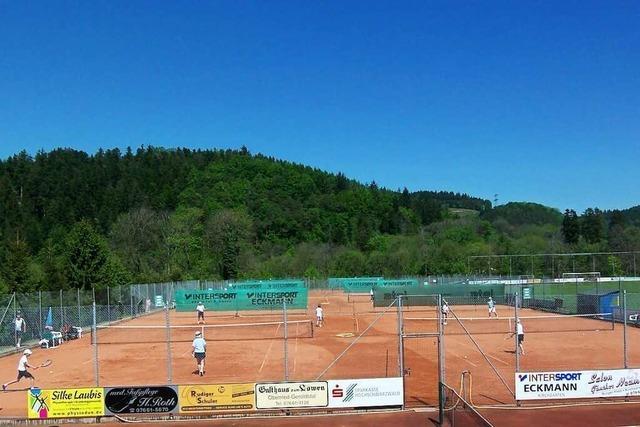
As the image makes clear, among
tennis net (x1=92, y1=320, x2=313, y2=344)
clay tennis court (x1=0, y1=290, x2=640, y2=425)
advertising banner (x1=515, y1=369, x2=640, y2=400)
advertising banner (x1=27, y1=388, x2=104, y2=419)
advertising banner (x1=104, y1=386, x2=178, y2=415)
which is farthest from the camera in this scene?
tennis net (x1=92, y1=320, x2=313, y2=344)

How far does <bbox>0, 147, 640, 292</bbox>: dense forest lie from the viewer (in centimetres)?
10406

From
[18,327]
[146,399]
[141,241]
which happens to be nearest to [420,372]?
[146,399]

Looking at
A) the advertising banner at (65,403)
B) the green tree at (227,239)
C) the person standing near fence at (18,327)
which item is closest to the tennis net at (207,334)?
the person standing near fence at (18,327)

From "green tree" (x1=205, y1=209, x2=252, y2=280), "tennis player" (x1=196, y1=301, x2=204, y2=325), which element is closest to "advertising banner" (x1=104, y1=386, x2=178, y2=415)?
"tennis player" (x1=196, y1=301, x2=204, y2=325)

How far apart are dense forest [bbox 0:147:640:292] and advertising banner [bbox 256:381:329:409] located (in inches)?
1532

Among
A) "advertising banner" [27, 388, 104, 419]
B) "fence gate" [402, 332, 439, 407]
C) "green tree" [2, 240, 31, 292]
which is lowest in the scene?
"fence gate" [402, 332, 439, 407]

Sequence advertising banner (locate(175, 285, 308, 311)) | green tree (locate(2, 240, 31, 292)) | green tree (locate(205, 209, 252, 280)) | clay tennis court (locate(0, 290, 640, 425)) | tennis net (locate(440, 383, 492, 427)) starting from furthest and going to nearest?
green tree (locate(205, 209, 252, 280))
advertising banner (locate(175, 285, 308, 311))
green tree (locate(2, 240, 31, 292))
clay tennis court (locate(0, 290, 640, 425))
tennis net (locate(440, 383, 492, 427))

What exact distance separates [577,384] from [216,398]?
442 inches

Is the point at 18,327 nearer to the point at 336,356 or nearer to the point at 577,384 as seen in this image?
the point at 336,356

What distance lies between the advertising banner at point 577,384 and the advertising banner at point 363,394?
383 cm

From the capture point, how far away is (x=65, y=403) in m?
17.8

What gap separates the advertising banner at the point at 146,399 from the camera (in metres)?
18.0

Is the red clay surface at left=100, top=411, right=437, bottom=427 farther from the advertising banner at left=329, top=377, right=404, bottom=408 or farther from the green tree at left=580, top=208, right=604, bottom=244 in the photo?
the green tree at left=580, top=208, right=604, bottom=244

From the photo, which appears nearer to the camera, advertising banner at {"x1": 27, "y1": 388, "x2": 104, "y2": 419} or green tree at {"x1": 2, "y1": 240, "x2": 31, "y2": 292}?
advertising banner at {"x1": 27, "y1": 388, "x2": 104, "y2": 419}
